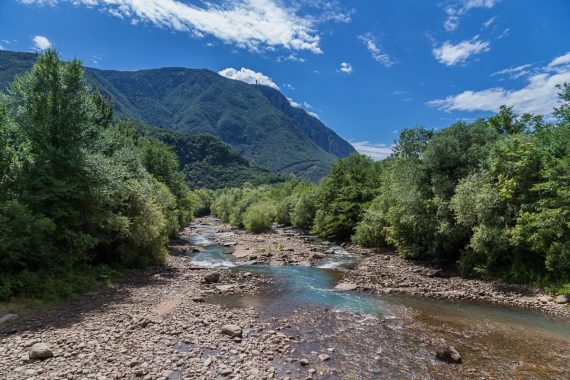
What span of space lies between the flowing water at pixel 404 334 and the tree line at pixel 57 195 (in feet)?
30.6

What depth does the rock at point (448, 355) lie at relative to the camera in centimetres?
1383

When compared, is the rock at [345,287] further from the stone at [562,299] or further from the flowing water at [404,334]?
the stone at [562,299]

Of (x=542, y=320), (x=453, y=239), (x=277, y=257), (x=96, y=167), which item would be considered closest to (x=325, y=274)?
(x=277, y=257)

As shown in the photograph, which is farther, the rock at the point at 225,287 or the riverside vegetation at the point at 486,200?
the rock at the point at 225,287

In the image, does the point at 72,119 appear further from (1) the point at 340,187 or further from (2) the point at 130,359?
(1) the point at 340,187

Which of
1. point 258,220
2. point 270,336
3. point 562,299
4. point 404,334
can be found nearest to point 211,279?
point 270,336

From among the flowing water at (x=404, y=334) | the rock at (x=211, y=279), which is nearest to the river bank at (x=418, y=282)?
the flowing water at (x=404, y=334)

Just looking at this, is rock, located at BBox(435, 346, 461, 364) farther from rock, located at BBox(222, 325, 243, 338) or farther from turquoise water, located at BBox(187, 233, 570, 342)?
rock, located at BBox(222, 325, 243, 338)

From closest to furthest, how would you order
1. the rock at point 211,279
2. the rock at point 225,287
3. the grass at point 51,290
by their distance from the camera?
1. the grass at point 51,290
2. the rock at point 225,287
3. the rock at point 211,279

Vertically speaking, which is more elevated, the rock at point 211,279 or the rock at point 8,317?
the rock at point 8,317

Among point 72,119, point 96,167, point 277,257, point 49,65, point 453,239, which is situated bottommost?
point 277,257

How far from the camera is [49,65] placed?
902 inches

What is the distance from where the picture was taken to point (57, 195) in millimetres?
21203

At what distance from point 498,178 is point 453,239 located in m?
6.76
